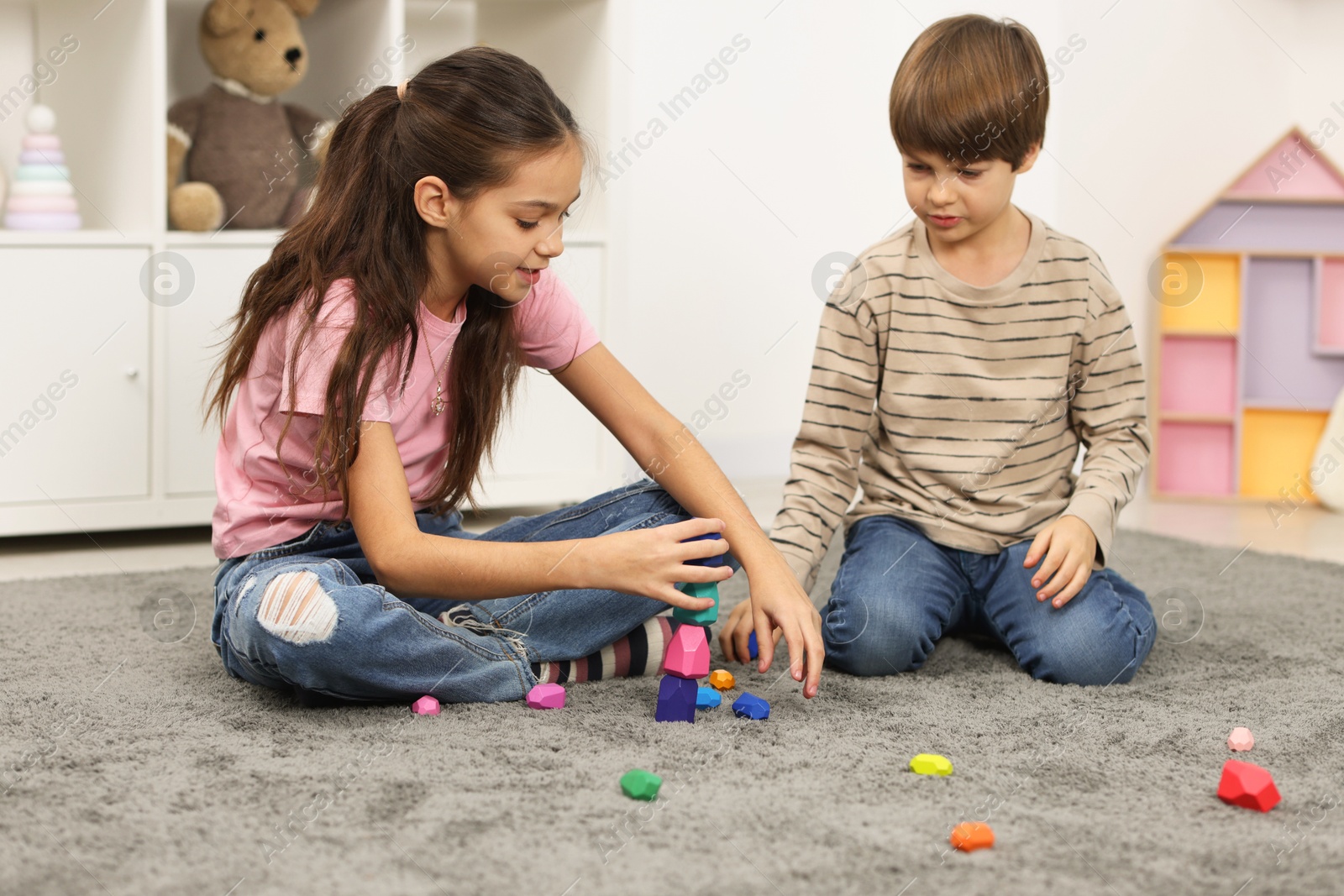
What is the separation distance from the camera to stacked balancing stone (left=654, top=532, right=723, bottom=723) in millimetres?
959

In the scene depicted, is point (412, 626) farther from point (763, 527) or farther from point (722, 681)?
point (763, 527)

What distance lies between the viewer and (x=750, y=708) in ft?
3.34

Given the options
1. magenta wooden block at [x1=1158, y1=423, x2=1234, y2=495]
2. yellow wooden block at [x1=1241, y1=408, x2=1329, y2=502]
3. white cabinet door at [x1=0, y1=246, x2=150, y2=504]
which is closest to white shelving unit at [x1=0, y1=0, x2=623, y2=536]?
white cabinet door at [x1=0, y1=246, x2=150, y2=504]

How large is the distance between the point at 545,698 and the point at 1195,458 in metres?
1.61

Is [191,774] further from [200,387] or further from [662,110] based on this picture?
[662,110]

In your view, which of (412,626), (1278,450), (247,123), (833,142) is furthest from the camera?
(833,142)

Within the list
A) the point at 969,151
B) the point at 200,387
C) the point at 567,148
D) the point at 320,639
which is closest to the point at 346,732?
the point at 320,639

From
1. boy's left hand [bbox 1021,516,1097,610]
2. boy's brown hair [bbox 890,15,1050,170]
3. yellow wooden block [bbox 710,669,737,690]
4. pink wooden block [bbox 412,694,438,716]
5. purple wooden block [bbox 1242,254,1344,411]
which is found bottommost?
pink wooden block [bbox 412,694,438,716]

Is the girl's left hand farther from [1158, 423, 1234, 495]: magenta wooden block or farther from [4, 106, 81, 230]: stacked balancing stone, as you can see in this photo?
[1158, 423, 1234, 495]: magenta wooden block

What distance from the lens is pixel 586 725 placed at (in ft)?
3.27

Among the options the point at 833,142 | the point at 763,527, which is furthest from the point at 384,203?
the point at 833,142

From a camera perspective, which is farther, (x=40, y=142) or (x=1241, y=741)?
(x=40, y=142)

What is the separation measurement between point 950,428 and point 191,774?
29.0 inches

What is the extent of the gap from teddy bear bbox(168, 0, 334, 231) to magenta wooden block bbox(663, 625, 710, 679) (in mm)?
1069
